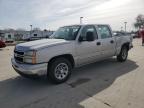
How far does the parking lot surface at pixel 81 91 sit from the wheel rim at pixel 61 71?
273 millimetres

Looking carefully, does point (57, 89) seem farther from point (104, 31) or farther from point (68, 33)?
point (104, 31)

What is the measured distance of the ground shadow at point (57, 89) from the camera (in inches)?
177

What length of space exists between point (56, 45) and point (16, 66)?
141 cm

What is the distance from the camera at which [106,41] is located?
746cm

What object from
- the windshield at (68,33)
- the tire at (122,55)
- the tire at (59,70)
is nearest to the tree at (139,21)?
the tire at (122,55)

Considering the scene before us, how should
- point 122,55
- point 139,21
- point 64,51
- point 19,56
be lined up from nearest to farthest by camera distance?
1. point 19,56
2. point 64,51
3. point 122,55
4. point 139,21

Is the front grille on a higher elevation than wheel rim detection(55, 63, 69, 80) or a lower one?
higher

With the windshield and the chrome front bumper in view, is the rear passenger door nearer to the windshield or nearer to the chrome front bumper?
the windshield

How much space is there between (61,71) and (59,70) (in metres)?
0.09

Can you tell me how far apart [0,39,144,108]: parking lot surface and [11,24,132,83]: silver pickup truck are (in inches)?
18.8

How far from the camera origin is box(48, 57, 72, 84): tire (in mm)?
5598

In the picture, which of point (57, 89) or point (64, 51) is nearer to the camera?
point (57, 89)

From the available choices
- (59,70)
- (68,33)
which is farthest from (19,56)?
(68,33)

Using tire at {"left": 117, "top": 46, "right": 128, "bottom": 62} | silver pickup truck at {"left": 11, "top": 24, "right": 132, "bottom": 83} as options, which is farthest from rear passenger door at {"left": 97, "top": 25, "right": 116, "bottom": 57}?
tire at {"left": 117, "top": 46, "right": 128, "bottom": 62}
